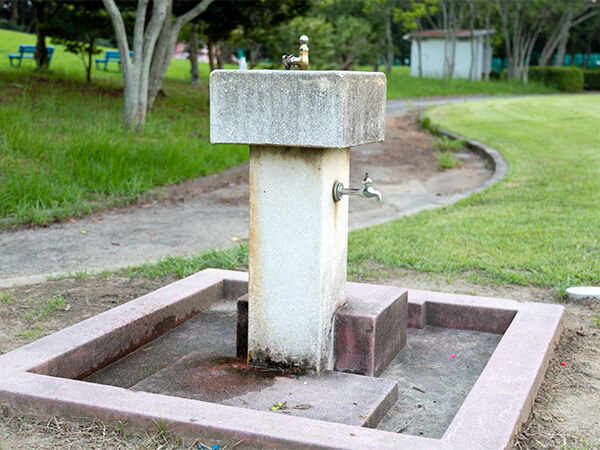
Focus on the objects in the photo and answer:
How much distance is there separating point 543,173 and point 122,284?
673 cm

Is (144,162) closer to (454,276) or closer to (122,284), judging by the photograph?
(122,284)

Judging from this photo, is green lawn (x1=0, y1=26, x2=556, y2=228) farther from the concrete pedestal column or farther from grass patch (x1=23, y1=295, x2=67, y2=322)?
the concrete pedestal column

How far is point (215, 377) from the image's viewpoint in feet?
10.8

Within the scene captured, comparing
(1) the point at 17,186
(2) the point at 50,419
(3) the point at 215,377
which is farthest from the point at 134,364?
(1) the point at 17,186

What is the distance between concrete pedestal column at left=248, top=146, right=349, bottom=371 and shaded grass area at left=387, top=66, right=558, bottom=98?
24420mm

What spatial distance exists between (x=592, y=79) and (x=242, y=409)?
42123 mm

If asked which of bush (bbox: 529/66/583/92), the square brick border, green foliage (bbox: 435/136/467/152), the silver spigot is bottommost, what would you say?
the square brick border

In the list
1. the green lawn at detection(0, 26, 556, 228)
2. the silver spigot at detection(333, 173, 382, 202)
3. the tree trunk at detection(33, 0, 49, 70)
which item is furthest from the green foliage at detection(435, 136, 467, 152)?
the silver spigot at detection(333, 173, 382, 202)

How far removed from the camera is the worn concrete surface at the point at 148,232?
224 inches

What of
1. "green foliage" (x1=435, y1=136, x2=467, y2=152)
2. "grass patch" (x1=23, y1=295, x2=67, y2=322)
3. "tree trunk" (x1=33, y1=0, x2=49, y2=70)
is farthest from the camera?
"tree trunk" (x1=33, y1=0, x2=49, y2=70)

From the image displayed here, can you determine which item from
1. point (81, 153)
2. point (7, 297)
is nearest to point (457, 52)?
point (81, 153)

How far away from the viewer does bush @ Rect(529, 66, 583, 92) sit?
36.5 meters

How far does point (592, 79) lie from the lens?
40125 mm

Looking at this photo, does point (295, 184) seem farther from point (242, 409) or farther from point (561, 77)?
point (561, 77)
